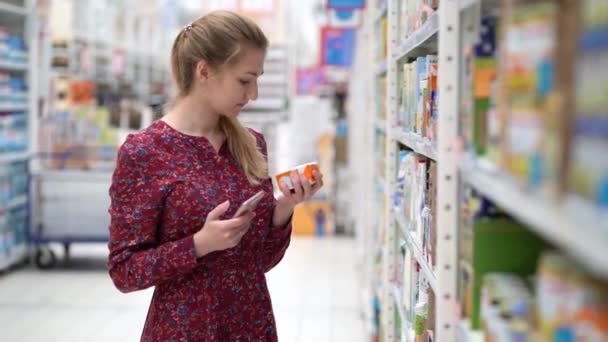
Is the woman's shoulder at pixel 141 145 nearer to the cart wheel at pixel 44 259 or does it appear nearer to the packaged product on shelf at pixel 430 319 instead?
the packaged product on shelf at pixel 430 319

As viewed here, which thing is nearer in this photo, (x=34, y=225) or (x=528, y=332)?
(x=528, y=332)

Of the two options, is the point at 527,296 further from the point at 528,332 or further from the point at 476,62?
the point at 476,62

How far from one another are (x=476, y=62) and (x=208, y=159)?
38.1 inches

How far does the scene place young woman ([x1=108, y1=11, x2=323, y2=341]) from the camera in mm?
2082

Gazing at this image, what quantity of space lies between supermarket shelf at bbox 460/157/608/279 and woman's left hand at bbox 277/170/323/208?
1.17 m

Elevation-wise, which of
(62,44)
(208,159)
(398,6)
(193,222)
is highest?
(62,44)

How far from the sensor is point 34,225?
7.09m

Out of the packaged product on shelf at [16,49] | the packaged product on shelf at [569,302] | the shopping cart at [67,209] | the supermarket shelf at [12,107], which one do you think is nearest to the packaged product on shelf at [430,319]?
the packaged product on shelf at [569,302]

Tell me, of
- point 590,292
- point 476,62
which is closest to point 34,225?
point 476,62

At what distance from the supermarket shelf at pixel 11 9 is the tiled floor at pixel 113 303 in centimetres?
237

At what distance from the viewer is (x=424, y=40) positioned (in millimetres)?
2156

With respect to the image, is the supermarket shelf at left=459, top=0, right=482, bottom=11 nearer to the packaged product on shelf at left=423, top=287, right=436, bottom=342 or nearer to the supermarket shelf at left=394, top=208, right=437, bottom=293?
the supermarket shelf at left=394, top=208, right=437, bottom=293

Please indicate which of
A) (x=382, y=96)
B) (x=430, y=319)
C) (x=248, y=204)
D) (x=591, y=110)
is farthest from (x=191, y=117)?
(x=382, y=96)

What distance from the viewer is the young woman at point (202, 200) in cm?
208
